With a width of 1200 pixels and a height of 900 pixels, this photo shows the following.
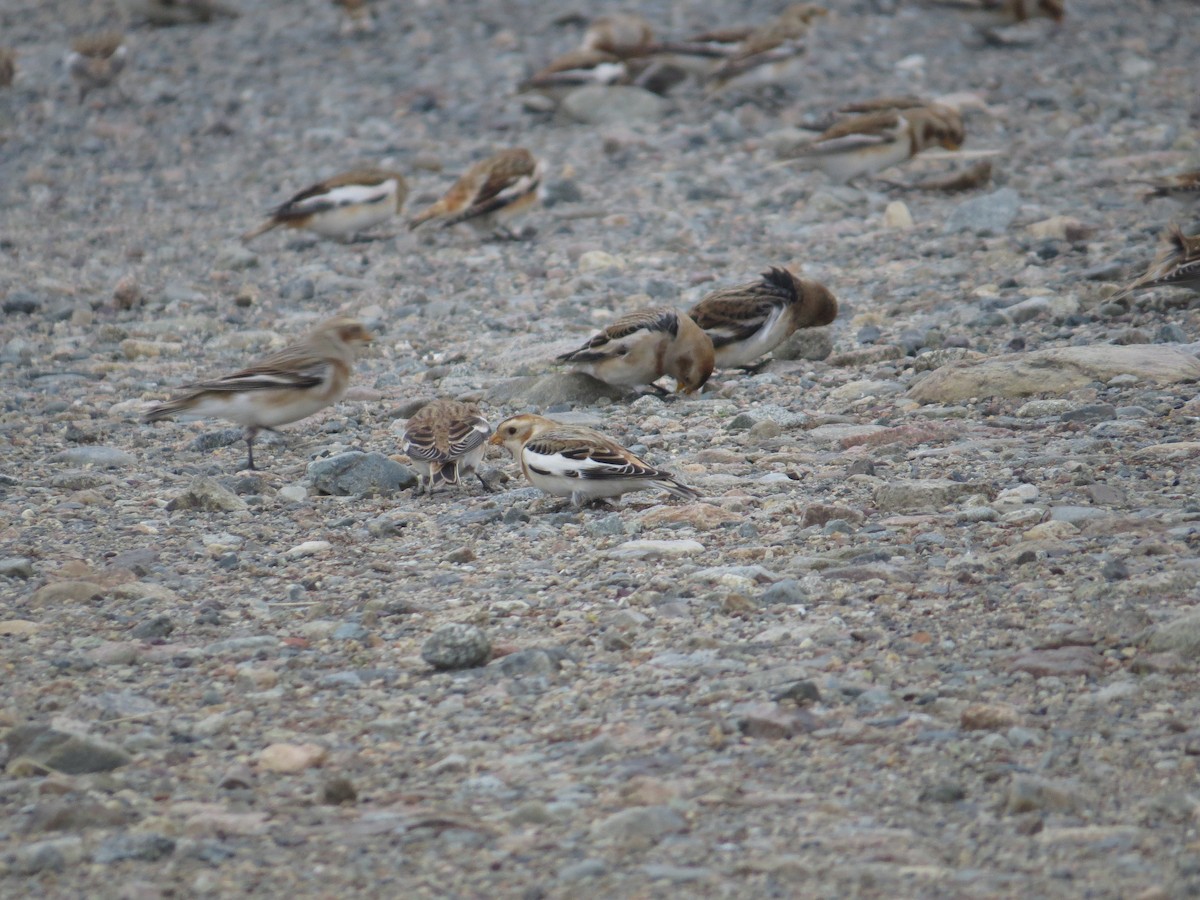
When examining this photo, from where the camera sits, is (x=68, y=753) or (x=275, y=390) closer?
(x=68, y=753)

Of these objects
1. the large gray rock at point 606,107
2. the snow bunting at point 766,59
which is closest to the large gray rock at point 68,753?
the large gray rock at point 606,107

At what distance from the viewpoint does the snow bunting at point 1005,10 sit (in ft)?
60.1

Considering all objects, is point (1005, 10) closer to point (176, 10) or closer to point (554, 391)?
point (176, 10)

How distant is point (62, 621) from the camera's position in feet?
17.7

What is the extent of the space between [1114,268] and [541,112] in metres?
8.05

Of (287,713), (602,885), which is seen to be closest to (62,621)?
(287,713)

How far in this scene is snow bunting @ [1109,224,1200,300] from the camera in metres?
8.52

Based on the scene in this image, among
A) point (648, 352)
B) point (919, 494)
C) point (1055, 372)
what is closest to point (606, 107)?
point (648, 352)

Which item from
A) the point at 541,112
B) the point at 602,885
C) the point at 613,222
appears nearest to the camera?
the point at 602,885

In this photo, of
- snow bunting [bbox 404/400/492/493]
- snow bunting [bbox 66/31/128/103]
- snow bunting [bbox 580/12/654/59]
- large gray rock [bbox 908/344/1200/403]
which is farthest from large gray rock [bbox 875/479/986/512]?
snow bunting [bbox 66/31/128/103]

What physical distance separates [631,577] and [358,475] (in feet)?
6.62

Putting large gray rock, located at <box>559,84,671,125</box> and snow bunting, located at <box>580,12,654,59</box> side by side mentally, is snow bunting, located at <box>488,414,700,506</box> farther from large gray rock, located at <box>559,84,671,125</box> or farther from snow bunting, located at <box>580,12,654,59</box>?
snow bunting, located at <box>580,12,654,59</box>

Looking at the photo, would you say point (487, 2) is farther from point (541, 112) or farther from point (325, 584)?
point (325, 584)

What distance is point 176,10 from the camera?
68.0ft
